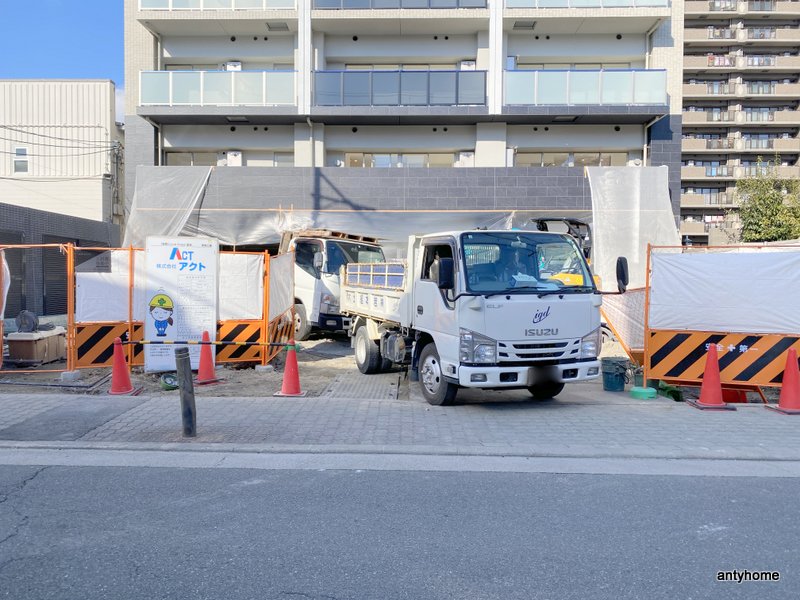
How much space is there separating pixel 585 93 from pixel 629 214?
13.8 ft

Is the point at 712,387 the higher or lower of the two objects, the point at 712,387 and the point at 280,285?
the lower

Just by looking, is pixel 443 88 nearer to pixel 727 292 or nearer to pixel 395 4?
pixel 395 4

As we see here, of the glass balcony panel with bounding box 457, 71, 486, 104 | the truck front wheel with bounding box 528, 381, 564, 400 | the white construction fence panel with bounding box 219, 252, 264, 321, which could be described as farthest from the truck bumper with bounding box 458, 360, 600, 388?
the glass balcony panel with bounding box 457, 71, 486, 104

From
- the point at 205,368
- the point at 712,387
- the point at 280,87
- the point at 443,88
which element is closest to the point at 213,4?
the point at 280,87

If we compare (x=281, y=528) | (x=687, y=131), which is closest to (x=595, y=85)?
(x=281, y=528)

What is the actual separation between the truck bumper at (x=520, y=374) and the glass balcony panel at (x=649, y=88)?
14853mm

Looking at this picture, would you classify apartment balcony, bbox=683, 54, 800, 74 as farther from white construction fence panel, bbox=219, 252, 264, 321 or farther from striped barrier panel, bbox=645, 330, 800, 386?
white construction fence panel, bbox=219, 252, 264, 321

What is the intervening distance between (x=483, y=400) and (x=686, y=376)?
9.77 ft

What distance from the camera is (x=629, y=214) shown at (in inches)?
767

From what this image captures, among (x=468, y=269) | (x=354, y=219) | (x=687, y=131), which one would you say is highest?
(x=687, y=131)

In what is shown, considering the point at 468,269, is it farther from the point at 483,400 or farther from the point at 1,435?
the point at 1,435

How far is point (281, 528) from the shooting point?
175 inches

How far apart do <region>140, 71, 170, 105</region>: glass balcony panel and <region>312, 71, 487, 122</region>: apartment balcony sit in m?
4.89

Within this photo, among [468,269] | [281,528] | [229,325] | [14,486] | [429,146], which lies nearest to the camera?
[281,528]
